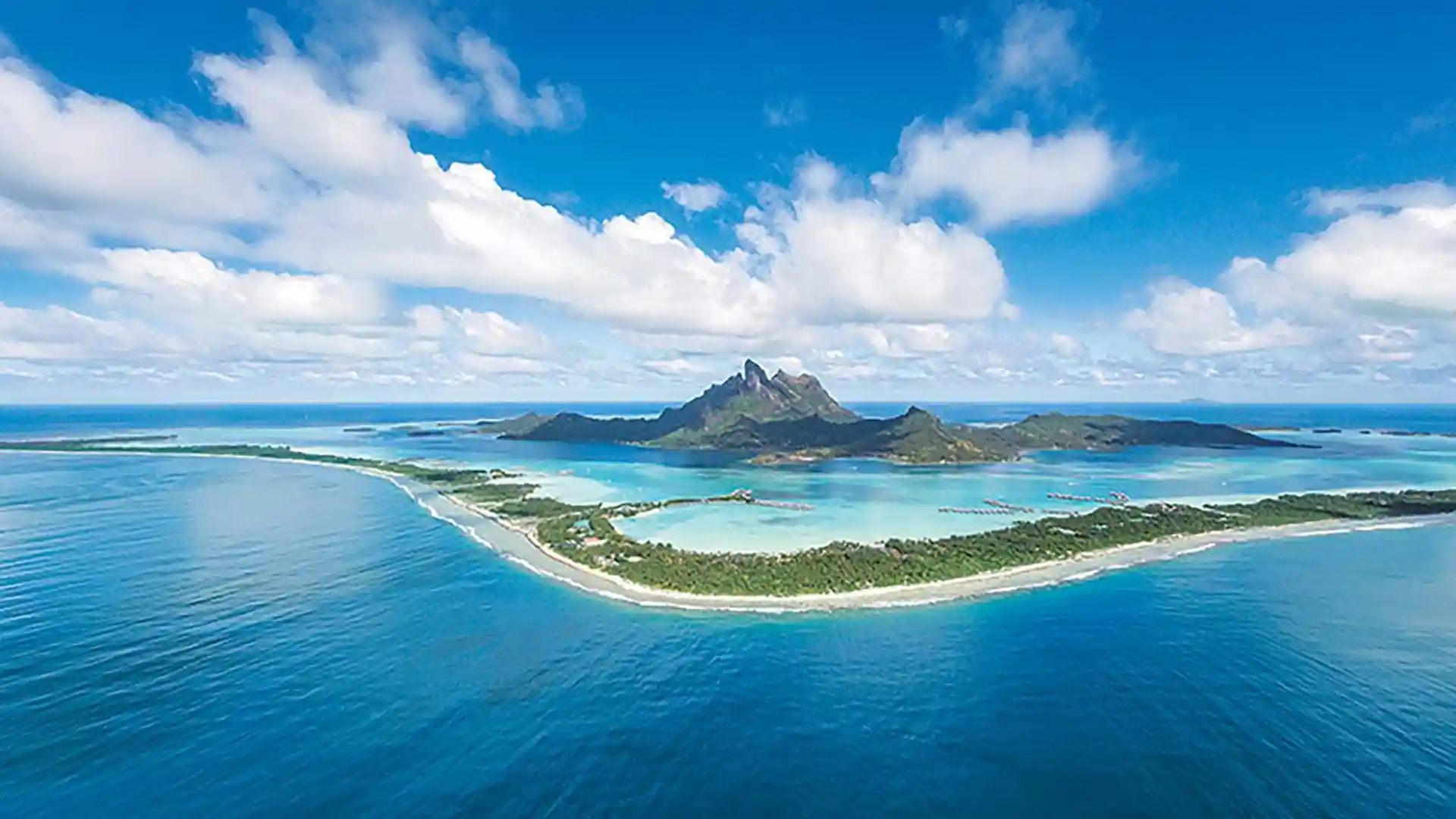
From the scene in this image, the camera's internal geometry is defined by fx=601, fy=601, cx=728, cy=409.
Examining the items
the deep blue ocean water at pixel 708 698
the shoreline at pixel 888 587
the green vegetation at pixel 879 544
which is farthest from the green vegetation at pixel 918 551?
the deep blue ocean water at pixel 708 698

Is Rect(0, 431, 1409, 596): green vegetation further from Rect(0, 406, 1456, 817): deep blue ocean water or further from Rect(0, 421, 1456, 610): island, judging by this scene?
Rect(0, 406, 1456, 817): deep blue ocean water

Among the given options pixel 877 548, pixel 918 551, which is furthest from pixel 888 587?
pixel 918 551

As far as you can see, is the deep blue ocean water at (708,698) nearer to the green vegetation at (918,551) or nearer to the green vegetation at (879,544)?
the green vegetation at (918,551)

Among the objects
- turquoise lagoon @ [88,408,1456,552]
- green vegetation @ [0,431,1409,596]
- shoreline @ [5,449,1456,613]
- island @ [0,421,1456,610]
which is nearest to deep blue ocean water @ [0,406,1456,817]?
shoreline @ [5,449,1456,613]

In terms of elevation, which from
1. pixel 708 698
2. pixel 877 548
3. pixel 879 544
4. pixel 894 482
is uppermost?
pixel 894 482

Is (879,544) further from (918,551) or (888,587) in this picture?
(888,587)
